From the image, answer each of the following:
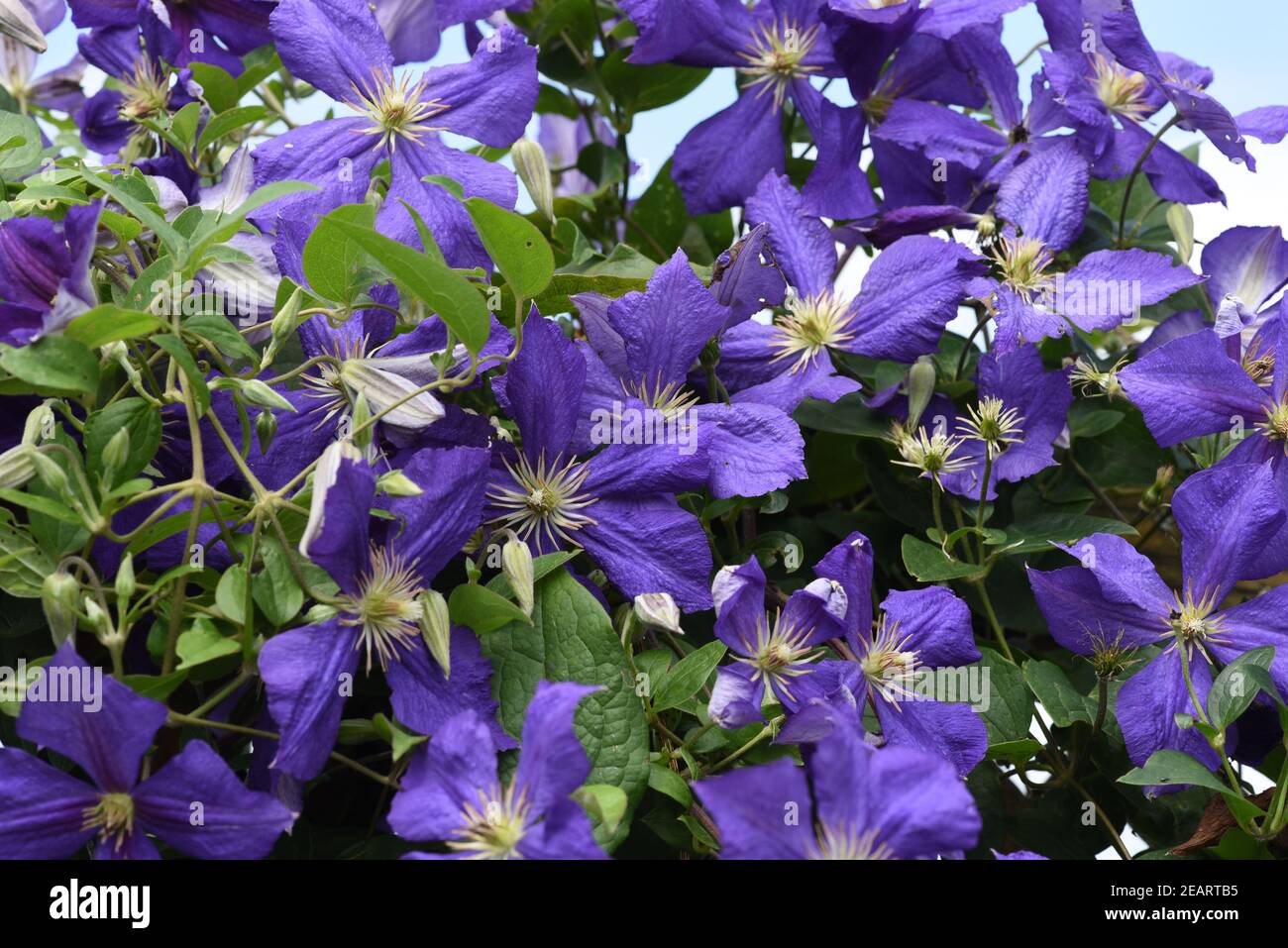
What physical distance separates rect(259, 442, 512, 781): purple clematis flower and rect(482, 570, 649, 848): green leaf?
2 centimetres

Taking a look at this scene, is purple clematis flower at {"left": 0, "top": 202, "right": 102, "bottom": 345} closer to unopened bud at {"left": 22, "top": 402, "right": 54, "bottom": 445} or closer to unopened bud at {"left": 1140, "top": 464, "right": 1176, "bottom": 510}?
unopened bud at {"left": 22, "top": 402, "right": 54, "bottom": 445}

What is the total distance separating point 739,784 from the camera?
46cm

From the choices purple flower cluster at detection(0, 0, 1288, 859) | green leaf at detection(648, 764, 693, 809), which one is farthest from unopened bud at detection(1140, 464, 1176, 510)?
green leaf at detection(648, 764, 693, 809)

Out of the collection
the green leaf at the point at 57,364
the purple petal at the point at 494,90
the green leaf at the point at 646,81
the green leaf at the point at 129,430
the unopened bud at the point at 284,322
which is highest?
the green leaf at the point at 646,81

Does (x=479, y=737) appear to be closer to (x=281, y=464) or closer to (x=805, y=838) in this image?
(x=805, y=838)

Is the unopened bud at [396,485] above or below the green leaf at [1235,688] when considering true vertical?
above

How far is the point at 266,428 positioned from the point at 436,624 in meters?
0.14

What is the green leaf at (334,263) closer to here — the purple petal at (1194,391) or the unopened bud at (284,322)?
the unopened bud at (284,322)

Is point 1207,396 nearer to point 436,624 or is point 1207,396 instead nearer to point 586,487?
point 586,487

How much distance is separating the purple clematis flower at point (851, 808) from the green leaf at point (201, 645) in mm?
203

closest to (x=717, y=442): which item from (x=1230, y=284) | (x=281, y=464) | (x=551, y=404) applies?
(x=551, y=404)

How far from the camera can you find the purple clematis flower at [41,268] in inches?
21.7

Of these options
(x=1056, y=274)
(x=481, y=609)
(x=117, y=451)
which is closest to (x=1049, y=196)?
(x=1056, y=274)

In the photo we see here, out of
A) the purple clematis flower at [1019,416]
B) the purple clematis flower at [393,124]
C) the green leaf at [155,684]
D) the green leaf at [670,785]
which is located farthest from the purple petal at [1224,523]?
the green leaf at [155,684]
